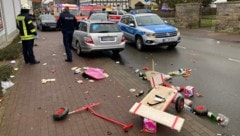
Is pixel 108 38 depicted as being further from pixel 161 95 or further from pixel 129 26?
pixel 161 95

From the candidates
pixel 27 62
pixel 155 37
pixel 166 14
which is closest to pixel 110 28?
pixel 155 37

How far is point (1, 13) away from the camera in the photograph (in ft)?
54.5

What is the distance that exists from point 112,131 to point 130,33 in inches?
436

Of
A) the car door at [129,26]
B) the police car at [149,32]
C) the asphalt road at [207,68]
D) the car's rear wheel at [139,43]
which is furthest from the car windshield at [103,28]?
the car door at [129,26]

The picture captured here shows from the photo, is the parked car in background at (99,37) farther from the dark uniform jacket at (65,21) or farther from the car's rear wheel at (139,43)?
the car's rear wheel at (139,43)

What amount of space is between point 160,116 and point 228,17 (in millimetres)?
18849

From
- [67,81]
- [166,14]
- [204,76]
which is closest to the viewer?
[67,81]

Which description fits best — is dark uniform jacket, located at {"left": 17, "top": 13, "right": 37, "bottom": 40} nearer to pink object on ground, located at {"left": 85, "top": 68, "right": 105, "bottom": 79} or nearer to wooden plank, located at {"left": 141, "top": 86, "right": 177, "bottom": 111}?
pink object on ground, located at {"left": 85, "top": 68, "right": 105, "bottom": 79}

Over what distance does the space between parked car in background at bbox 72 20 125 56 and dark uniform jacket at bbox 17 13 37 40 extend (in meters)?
2.40

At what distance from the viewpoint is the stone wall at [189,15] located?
86.5 feet

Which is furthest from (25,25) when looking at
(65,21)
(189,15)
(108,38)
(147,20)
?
(189,15)

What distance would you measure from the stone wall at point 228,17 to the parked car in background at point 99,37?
12.1m

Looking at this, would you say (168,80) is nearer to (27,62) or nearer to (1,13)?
(27,62)

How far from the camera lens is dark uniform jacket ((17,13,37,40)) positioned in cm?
1001
